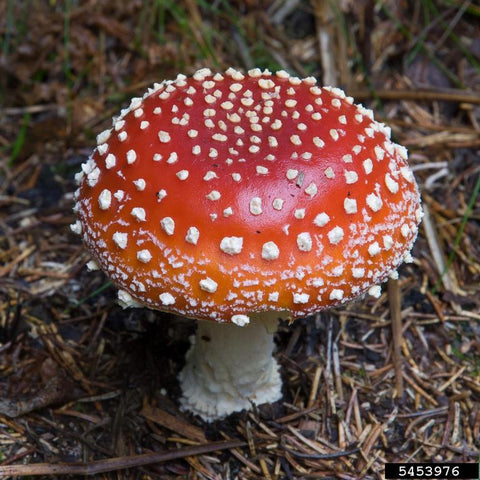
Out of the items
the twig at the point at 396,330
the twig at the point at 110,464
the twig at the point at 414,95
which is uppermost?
the twig at the point at 414,95

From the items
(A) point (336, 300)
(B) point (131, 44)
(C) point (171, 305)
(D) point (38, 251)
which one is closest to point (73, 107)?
(B) point (131, 44)

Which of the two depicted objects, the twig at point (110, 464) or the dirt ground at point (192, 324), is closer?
the twig at point (110, 464)

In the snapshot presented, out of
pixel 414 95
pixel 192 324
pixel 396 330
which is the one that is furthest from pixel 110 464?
pixel 414 95

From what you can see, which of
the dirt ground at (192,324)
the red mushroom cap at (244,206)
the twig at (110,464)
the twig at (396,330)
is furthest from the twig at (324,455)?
the red mushroom cap at (244,206)

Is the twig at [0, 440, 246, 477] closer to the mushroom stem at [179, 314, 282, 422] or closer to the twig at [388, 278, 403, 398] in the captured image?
the mushroom stem at [179, 314, 282, 422]

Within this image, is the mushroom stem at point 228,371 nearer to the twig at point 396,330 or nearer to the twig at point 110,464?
the twig at point 110,464

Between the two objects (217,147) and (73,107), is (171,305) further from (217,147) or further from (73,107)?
(73,107)

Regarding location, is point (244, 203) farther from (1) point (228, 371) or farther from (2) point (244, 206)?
(1) point (228, 371)
